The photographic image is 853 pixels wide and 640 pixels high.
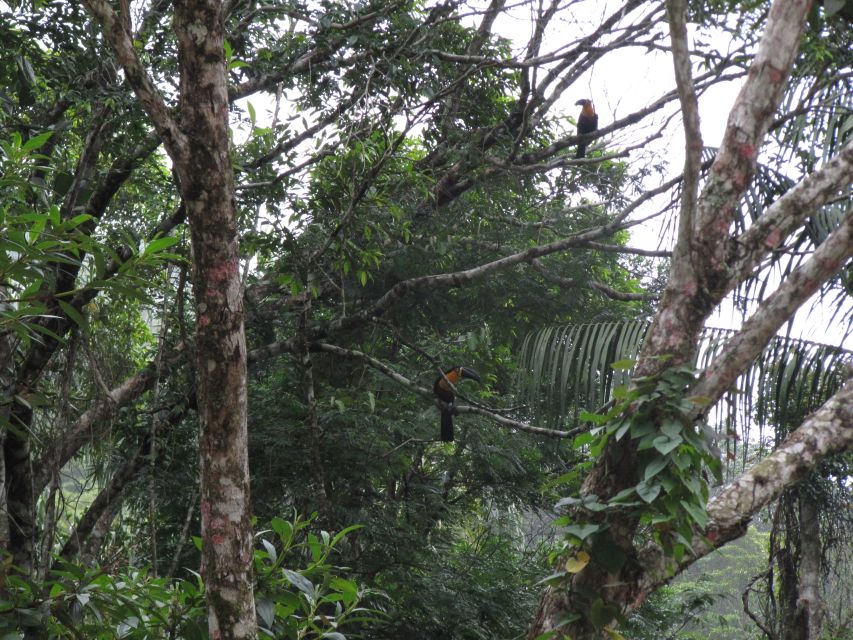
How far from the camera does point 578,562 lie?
191 cm

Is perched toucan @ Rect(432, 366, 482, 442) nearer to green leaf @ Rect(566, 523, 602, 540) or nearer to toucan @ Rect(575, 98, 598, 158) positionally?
toucan @ Rect(575, 98, 598, 158)

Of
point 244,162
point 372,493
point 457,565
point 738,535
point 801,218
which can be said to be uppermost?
point 244,162

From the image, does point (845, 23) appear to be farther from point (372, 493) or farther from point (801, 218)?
point (372, 493)

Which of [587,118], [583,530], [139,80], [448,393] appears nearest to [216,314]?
[139,80]

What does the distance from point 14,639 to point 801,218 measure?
196 cm

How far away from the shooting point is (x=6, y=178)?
5.74 feet

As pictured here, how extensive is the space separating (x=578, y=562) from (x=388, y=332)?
12.7 ft

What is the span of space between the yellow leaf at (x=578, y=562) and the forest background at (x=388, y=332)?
4 centimetres

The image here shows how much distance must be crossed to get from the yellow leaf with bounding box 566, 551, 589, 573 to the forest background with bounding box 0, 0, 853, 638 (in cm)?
4

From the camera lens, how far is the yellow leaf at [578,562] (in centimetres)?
190

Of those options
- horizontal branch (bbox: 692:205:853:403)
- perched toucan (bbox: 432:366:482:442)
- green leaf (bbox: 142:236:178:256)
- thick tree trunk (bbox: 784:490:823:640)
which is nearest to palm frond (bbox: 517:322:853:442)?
horizontal branch (bbox: 692:205:853:403)

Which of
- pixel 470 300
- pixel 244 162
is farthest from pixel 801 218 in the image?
pixel 470 300

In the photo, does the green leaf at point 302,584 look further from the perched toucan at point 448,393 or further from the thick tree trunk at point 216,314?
the perched toucan at point 448,393

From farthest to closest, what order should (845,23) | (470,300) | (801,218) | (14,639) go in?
(470,300), (845,23), (801,218), (14,639)
